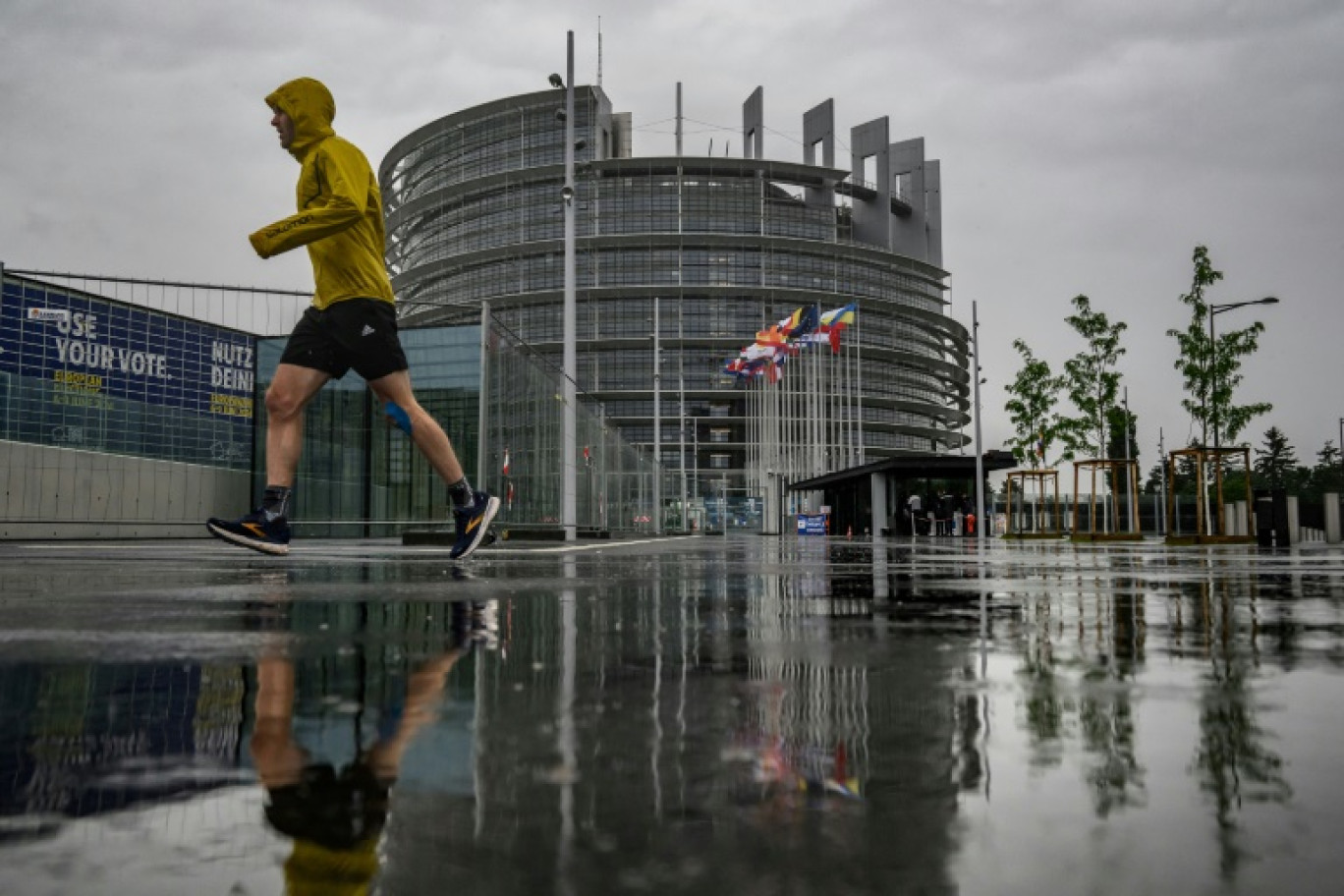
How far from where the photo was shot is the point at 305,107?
4945 millimetres

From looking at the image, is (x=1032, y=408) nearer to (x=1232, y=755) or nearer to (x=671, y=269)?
(x=1232, y=755)

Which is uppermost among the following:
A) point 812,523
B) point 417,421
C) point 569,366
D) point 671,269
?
point 671,269

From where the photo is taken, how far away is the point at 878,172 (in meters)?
88.7

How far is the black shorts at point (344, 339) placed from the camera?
4991 mm

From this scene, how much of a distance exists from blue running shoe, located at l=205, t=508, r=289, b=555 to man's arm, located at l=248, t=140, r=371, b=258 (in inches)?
54.5

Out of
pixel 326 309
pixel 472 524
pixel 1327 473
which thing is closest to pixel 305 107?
pixel 326 309

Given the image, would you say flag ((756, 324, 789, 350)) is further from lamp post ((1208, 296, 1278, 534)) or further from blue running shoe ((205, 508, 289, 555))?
blue running shoe ((205, 508, 289, 555))

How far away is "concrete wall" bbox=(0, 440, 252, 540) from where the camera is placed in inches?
712

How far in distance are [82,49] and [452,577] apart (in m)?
20.3

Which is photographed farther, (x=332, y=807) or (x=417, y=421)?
(x=417, y=421)

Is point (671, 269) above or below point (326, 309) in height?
above

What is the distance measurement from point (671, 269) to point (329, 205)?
73.7 metres

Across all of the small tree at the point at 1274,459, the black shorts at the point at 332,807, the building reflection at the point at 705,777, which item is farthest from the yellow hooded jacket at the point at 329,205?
the small tree at the point at 1274,459

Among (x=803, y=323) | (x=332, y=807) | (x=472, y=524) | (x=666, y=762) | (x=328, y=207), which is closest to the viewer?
(x=332, y=807)
